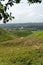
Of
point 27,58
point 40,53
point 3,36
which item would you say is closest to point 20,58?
point 27,58

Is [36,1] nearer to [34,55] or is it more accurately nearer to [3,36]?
[34,55]

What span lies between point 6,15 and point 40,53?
17131 millimetres

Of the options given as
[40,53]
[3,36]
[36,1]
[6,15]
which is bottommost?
[3,36]

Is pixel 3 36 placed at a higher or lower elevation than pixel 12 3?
lower

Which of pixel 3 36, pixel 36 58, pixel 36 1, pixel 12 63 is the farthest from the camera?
pixel 3 36

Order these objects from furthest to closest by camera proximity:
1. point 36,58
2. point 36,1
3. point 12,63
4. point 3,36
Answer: point 3,36, point 36,58, point 12,63, point 36,1

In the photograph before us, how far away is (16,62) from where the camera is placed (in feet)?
80.7

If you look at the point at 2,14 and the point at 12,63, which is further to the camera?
the point at 12,63

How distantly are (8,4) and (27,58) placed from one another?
1415cm

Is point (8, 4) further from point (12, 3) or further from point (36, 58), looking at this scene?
point (36, 58)

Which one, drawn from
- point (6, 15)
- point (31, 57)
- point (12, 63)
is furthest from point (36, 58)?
point (6, 15)

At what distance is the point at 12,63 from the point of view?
24172mm

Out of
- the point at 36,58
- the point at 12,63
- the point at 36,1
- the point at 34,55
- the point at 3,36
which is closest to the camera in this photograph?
the point at 36,1

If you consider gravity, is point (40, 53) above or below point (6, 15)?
below
